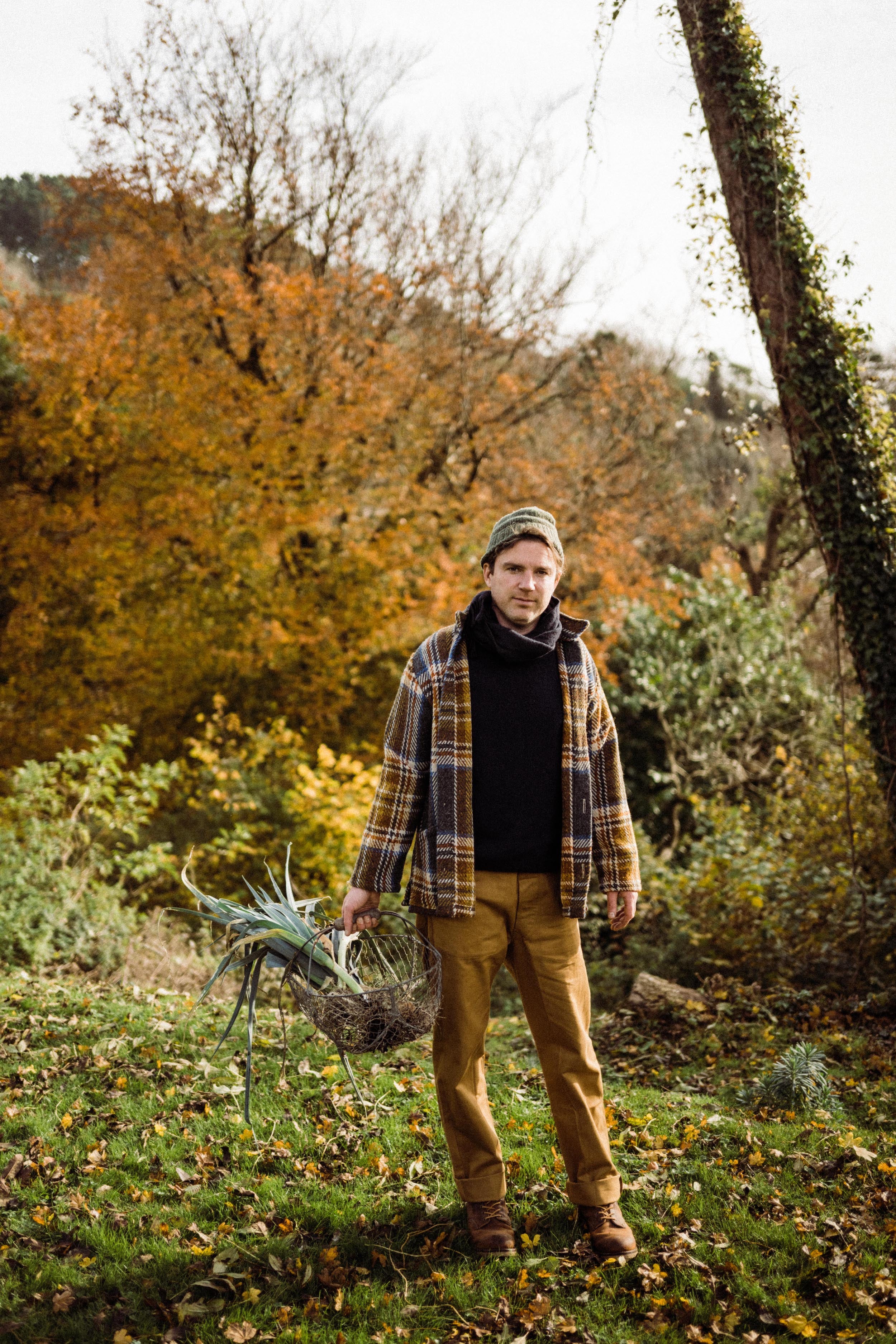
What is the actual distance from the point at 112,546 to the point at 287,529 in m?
2.01

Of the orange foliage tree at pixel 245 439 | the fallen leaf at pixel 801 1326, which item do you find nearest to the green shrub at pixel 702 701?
the orange foliage tree at pixel 245 439

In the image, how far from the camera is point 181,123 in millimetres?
10492

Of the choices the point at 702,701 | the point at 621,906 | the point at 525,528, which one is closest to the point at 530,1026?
the point at 621,906

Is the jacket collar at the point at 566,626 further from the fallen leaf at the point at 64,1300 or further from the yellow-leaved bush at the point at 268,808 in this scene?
the yellow-leaved bush at the point at 268,808

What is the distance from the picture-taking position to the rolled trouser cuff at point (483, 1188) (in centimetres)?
277

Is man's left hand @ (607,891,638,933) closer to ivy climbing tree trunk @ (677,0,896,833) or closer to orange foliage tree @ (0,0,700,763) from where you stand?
ivy climbing tree trunk @ (677,0,896,833)

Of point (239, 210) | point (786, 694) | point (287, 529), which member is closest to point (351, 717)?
point (287, 529)

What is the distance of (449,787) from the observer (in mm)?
2727

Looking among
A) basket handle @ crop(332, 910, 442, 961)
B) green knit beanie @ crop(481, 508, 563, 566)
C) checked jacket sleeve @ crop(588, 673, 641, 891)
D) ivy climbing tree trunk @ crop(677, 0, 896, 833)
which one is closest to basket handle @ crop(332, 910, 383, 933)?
basket handle @ crop(332, 910, 442, 961)

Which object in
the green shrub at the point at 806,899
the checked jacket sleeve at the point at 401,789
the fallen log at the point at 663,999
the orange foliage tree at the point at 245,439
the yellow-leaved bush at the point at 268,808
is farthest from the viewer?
the orange foliage tree at the point at 245,439

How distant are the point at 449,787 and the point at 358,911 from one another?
17.6 inches

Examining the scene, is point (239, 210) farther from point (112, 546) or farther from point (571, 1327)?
point (571, 1327)

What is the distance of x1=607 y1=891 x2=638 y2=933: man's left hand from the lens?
2.94m

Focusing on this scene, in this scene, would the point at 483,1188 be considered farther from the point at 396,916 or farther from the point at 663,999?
the point at 663,999
